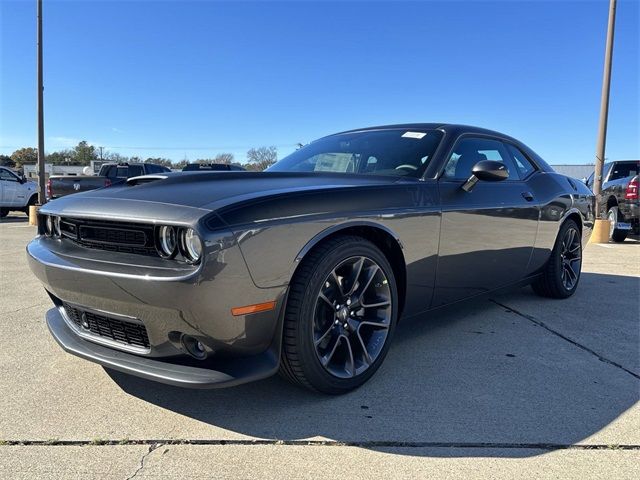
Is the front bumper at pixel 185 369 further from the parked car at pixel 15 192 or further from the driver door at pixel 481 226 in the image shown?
the parked car at pixel 15 192

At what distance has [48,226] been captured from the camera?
294 centimetres

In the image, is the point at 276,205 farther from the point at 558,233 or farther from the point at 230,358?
the point at 558,233

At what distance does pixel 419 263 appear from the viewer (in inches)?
117

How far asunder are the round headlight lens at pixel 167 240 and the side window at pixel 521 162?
10.3 feet

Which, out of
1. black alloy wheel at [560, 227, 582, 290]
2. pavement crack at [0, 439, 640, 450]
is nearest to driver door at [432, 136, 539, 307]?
black alloy wheel at [560, 227, 582, 290]

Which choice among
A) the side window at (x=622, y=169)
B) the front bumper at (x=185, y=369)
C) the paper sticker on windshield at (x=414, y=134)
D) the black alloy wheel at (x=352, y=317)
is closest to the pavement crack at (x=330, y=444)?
the front bumper at (x=185, y=369)

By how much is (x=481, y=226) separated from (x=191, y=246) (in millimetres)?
2113

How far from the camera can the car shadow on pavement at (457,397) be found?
7.48ft

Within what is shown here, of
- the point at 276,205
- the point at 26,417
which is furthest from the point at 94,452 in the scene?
the point at 276,205

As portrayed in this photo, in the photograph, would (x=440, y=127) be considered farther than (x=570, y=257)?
No

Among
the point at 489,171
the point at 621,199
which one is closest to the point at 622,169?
the point at 621,199

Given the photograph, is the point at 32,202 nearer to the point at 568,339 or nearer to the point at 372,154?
the point at 372,154

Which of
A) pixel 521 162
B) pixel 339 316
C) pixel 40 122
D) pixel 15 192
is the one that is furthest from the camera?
pixel 40 122

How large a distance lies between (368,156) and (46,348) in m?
2.51
